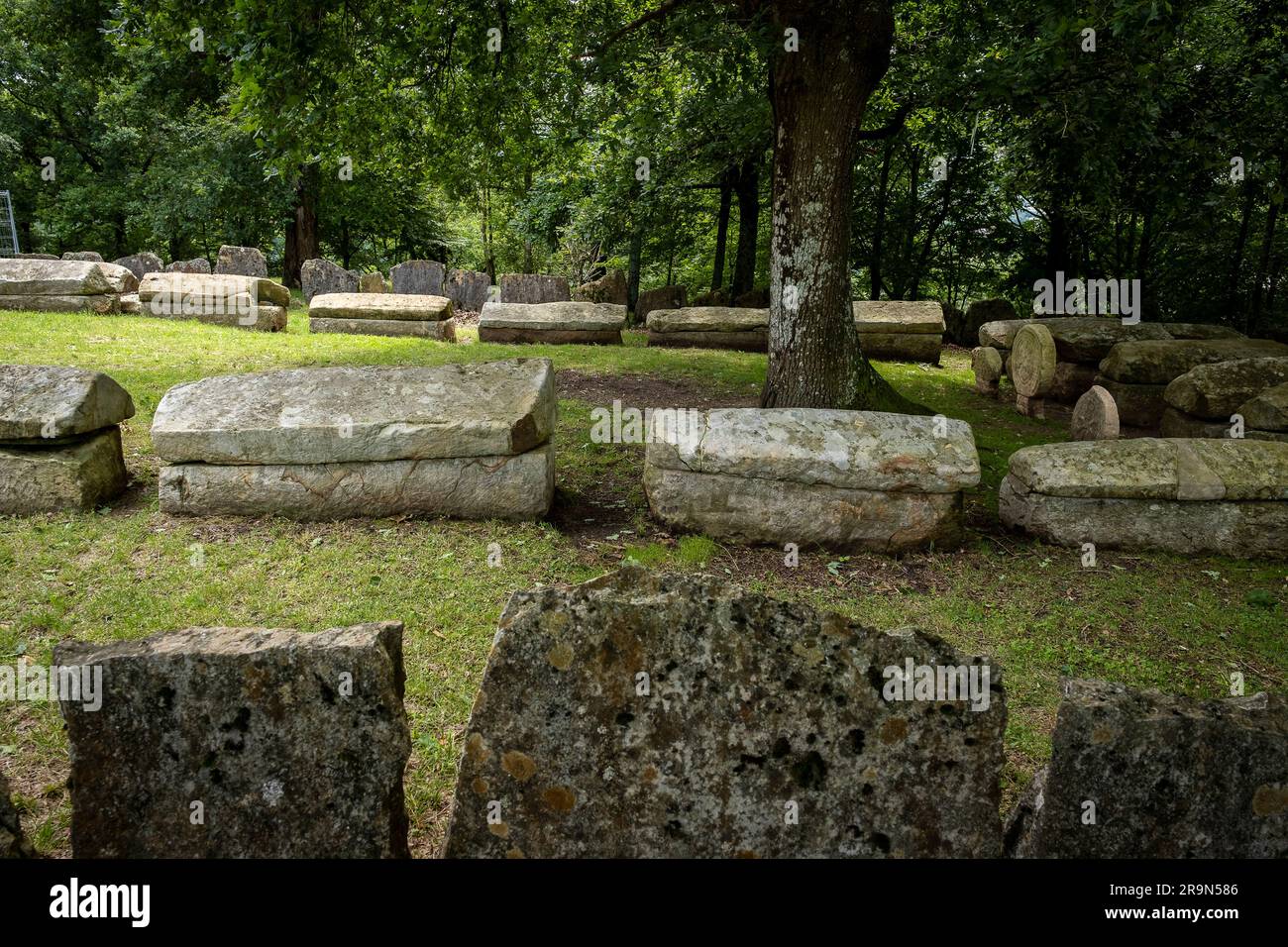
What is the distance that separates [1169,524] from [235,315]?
13418 mm

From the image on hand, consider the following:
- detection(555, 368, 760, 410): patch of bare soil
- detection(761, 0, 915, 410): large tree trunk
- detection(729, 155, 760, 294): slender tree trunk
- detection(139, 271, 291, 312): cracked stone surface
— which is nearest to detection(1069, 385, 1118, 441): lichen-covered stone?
detection(761, 0, 915, 410): large tree trunk

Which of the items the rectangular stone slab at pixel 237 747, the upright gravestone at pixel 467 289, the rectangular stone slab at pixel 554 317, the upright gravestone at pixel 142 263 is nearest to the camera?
the rectangular stone slab at pixel 237 747

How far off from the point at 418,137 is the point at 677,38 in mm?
3196

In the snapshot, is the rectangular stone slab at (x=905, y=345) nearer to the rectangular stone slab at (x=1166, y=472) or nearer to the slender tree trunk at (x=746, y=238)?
the slender tree trunk at (x=746, y=238)

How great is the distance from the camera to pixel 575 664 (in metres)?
2.16

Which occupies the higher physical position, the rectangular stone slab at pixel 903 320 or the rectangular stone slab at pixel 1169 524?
the rectangular stone slab at pixel 903 320

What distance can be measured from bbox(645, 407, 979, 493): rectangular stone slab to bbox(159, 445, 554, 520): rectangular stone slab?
1.09 metres

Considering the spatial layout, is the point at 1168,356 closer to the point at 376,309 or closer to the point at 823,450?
the point at 823,450

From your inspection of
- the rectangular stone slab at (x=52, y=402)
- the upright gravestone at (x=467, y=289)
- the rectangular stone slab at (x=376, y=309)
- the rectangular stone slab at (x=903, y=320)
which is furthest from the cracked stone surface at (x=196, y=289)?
the rectangular stone slab at (x=903, y=320)

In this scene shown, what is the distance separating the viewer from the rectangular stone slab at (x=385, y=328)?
13922 millimetres

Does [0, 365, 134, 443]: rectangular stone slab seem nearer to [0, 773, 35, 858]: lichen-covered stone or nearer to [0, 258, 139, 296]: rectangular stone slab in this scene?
[0, 773, 35, 858]: lichen-covered stone

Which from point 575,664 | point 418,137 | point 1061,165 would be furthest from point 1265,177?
point 575,664

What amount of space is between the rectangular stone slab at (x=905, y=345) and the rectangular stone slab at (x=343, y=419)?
953cm
